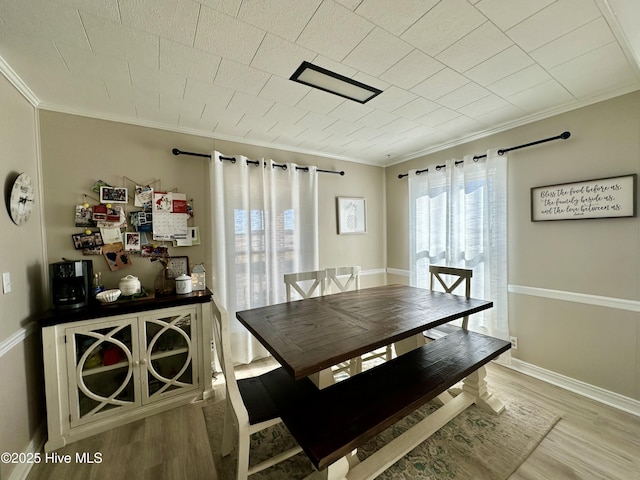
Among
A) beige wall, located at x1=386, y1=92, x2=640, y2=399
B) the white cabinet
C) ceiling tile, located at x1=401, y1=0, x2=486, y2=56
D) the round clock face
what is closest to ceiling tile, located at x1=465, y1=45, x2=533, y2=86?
ceiling tile, located at x1=401, y1=0, x2=486, y2=56

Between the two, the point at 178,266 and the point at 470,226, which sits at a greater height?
the point at 470,226

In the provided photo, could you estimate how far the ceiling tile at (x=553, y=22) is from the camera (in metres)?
1.20

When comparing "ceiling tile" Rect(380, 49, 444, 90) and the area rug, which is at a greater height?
"ceiling tile" Rect(380, 49, 444, 90)

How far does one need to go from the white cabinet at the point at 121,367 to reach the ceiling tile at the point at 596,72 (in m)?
3.18

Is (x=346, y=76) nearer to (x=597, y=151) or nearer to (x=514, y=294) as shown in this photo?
(x=597, y=151)

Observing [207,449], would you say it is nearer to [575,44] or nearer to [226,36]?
[226,36]

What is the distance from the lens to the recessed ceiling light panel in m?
1.63

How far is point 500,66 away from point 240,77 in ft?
5.50

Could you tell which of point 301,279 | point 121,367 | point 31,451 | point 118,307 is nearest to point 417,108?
point 301,279

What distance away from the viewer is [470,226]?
9.32 ft

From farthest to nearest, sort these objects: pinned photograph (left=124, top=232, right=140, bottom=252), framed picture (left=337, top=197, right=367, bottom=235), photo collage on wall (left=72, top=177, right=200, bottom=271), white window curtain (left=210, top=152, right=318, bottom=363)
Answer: framed picture (left=337, top=197, right=367, bottom=235)
white window curtain (left=210, top=152, right=318, bottom=363)
pinned photograph (left=124, top=232, right=140, bottom=252)
photo collage on wall (left=72, top=177, right=200, bottom=271)

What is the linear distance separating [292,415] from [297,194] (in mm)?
2267

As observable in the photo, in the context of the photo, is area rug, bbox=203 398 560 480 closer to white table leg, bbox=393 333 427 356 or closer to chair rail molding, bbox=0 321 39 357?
white table leg, bbox=393 333 427 356

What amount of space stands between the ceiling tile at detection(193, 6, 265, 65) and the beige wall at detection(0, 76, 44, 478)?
1.28 metres
